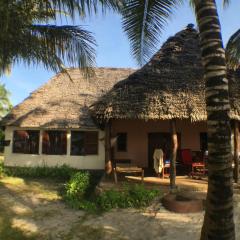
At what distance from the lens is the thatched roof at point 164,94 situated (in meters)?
11.4

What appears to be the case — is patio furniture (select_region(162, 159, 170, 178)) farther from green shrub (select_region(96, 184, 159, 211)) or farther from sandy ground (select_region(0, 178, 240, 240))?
sandy ground (select_region(0, 178, 240, 240))

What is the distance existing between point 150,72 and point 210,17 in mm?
7552

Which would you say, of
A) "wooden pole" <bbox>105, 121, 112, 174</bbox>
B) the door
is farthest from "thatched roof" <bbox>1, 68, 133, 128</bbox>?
"wooden pole" <bbox>105, 121, 112, 174</bbox>

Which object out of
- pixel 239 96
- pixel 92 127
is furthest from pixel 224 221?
pixel 92 127

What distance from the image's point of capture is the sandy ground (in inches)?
351

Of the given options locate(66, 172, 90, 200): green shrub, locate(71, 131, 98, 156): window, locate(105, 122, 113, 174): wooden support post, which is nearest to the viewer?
locate(105, 122, 113, 174): wooden support post

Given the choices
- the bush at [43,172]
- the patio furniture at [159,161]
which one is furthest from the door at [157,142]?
the patio furniture at [159,161]

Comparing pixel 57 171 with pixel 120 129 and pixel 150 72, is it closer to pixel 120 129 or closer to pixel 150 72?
pixel 120 129

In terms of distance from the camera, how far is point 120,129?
17.7m

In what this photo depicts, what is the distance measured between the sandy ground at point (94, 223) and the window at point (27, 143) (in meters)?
6.88

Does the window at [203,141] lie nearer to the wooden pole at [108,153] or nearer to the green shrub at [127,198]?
the wooden pole at [108,153]

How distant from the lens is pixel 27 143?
1927 centimetres

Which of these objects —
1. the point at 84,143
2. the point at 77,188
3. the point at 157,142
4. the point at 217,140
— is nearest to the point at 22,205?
the point at 77,188

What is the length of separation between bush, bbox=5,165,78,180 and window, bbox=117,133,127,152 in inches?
93.3
